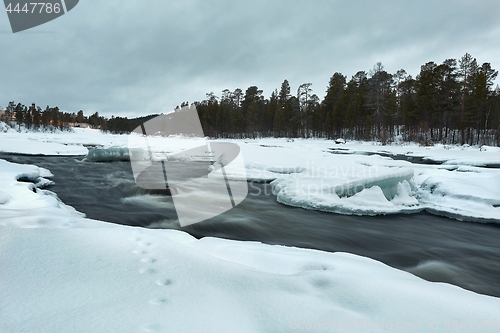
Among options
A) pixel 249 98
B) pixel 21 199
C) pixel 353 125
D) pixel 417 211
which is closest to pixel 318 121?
pixel 353 125

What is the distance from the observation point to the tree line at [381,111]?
29328 mm

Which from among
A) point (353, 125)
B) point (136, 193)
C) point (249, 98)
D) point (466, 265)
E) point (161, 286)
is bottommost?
point (466, 265)

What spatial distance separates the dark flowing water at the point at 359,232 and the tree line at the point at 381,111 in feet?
43.5

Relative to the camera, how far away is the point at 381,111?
114ft

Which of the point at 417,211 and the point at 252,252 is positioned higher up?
the point at 252,252

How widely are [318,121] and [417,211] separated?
42.5 metres

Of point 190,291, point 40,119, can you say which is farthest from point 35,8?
point 40,119

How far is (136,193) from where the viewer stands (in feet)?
23.7

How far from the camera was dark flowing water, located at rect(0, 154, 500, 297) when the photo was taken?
3490mm

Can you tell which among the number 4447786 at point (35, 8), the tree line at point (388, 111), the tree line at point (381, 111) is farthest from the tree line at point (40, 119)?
the number 4447786 at point (35, 8)

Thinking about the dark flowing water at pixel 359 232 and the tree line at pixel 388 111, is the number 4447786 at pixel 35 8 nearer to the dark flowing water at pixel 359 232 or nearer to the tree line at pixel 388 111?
the dark flowing water at pixel 359 232

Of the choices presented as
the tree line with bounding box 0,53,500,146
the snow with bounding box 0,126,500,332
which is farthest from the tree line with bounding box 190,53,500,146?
the snow with bounding box 0,126,500,332

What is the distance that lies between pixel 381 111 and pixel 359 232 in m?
35.0

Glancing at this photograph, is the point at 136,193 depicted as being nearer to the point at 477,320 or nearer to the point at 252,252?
the point at 252,252
